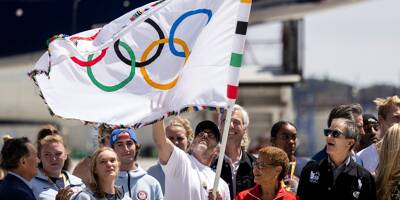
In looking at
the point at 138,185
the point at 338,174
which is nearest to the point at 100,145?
the point at 138,185

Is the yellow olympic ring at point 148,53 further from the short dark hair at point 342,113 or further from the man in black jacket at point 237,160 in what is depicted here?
the short dark hair at point 342,113

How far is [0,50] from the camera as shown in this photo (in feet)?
57.8

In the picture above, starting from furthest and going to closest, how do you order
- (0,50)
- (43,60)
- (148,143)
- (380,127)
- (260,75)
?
1. (148,143)
2. (260,75)
3. (0,50)
4. (380,127)
5. (43,60)

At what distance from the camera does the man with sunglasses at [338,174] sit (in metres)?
7.14

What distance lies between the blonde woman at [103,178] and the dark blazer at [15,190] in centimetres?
48

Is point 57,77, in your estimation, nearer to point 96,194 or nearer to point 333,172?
point 96,194

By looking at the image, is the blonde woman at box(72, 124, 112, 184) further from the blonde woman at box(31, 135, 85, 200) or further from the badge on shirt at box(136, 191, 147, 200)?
the badge on shirt at box(136, 191, 147, 200)

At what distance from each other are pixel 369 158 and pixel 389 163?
3.81 ft

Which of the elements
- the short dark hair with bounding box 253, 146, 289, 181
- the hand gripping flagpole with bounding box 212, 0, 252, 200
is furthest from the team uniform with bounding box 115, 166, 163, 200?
the hand gripping flagpole with bounding box 212, 0, 252, 200

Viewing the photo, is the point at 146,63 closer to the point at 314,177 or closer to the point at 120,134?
the point at 314,177

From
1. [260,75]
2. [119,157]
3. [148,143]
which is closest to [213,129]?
[119,157]

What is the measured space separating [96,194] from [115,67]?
895 millimetres

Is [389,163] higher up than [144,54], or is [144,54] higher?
[144,54]

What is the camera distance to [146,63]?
705 centimetres
